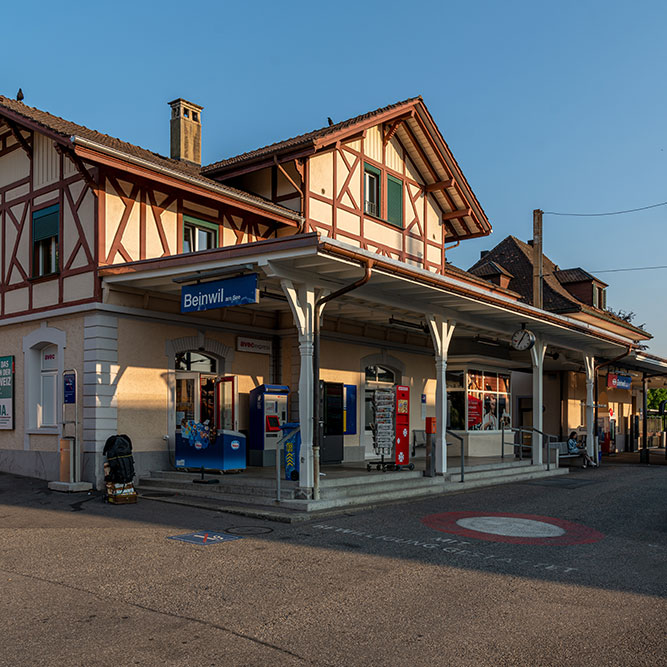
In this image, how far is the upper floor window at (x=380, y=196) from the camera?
18.7 metres

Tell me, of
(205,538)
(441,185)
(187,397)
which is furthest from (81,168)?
(441,185)

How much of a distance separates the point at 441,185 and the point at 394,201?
1.77m

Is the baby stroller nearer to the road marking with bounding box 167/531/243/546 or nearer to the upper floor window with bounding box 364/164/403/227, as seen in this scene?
the road marking with bounding box 167/531/243/546

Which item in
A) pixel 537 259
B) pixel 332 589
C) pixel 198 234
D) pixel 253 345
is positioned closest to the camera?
pixel 332 589

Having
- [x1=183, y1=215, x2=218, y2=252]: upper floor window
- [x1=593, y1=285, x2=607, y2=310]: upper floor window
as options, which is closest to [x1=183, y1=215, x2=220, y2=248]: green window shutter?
[x1=183, y1=215, x2=218, y2=252]: upper floor window

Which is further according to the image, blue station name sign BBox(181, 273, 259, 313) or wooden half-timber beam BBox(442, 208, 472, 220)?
wooden half-timber beam BBox(442, 208, 472, 220)

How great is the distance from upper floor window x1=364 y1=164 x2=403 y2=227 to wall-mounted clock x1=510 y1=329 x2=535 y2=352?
15.1 ft

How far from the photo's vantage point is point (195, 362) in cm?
1498

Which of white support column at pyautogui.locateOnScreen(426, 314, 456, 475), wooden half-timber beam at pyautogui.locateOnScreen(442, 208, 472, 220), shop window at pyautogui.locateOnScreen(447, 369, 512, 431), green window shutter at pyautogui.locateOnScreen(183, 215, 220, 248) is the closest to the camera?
white support column at pyautogui.locateOnScreen(426, 314, 456, 475)

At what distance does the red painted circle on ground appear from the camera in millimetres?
9102

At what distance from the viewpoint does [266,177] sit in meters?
17.3

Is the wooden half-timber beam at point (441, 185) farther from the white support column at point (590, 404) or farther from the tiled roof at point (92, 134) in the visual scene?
the white support column at point (590, 404)

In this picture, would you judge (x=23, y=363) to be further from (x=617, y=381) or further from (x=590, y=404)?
(x=617, y=381)

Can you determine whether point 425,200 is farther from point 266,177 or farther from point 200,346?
point 200,346
